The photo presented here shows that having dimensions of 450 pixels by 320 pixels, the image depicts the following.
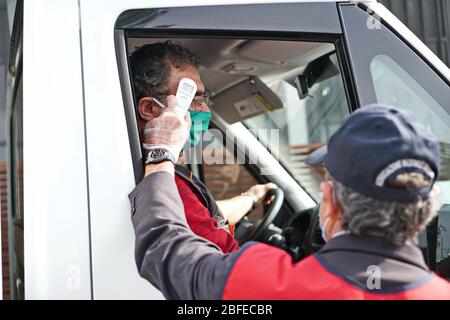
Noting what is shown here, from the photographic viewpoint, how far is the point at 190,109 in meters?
1.86

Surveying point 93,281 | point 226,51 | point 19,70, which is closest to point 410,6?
point 226,51

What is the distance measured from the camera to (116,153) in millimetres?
1456

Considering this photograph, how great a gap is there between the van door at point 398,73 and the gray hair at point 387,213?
58 cm

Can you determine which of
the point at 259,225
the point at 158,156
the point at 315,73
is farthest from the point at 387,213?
the point at 259,225

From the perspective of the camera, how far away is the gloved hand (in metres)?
1.57

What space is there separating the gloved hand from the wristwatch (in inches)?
0.9

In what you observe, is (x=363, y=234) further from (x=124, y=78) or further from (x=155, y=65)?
(x=155, y=65)

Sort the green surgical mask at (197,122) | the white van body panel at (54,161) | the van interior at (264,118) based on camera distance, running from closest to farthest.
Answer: the white van body panel at (54,161), the green surgical mask at (197,122), the van interior at (264,118)

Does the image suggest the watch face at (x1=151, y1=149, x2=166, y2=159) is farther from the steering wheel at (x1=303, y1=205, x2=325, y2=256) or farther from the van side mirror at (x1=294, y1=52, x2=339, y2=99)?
the steering wheel at (x1=303, y1=205, x2=325, y2=256)

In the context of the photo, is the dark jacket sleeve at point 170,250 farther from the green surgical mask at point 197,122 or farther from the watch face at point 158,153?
the green surgical mask at point 197,122

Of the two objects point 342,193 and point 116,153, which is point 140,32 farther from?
point 342,193

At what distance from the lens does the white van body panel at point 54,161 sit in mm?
1389

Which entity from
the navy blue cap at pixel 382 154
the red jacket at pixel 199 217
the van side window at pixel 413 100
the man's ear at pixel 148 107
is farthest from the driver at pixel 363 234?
the man's ear at pixel 148 107

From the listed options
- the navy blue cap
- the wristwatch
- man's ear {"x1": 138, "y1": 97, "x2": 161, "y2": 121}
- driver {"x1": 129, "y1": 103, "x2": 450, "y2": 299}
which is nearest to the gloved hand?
the wristwatch
